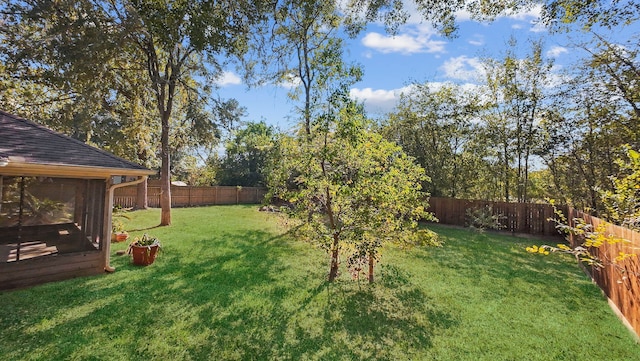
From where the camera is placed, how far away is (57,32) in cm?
710

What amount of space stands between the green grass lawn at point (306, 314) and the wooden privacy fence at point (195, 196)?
27.8ft

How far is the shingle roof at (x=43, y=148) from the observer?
4277mm

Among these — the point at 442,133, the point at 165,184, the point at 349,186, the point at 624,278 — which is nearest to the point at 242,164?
the point at 165,184

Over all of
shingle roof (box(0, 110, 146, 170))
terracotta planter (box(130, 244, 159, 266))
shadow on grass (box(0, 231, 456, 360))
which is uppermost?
shingle roof (box(0, 110, 146, 170))

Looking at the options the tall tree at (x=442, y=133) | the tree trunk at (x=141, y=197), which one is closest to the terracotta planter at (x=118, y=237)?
the tree trunk at (x=141, y=197)

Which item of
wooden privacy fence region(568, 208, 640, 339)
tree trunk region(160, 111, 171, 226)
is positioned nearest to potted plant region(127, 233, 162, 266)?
tree trunk region(160, 111, 171, 226)

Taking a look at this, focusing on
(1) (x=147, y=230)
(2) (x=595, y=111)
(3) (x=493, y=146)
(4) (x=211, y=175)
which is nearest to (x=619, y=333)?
(2) (x=595, y=111)

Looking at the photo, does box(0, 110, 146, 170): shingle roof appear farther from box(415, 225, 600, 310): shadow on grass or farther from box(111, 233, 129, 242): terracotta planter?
box(415, 225, 600, 310): shadow on grass

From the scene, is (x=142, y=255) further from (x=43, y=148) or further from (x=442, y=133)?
(x=442, y=133)

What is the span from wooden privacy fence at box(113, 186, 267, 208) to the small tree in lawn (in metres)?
8.66

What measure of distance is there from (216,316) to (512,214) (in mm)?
11555

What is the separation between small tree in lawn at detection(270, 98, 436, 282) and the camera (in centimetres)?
455

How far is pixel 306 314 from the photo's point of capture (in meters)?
4.11

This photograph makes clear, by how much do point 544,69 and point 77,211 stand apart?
14543mm
